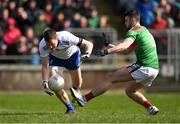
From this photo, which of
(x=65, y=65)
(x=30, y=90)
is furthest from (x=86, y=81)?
(x=65, y=65)

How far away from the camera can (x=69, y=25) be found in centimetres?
3169

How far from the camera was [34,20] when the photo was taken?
31.7m

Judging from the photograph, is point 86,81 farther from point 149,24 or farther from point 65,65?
point 65,65

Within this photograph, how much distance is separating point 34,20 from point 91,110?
33.5 ft

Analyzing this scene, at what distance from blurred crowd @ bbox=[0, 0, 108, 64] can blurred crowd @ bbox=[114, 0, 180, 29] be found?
163 centimetres

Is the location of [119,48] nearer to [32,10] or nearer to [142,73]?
[142,73]

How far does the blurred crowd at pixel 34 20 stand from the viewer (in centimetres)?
3067

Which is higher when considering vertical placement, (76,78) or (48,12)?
(76,78)

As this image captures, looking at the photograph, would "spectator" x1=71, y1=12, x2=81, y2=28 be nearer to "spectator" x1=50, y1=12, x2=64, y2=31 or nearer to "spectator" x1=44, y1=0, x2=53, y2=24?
"spectator" x1=50, y1=12, x2=64, y2=31

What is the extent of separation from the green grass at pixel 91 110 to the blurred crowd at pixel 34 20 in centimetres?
190

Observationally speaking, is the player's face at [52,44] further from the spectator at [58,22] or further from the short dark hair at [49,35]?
the spectator at [58,22]

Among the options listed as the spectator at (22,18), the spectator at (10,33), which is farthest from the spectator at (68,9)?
the spectator at (10,33)

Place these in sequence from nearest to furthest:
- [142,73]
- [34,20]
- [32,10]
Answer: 1. [142,73]
2. [34,20]
3. [32,10]

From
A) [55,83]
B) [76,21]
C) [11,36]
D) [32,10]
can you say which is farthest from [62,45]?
[32,10]
